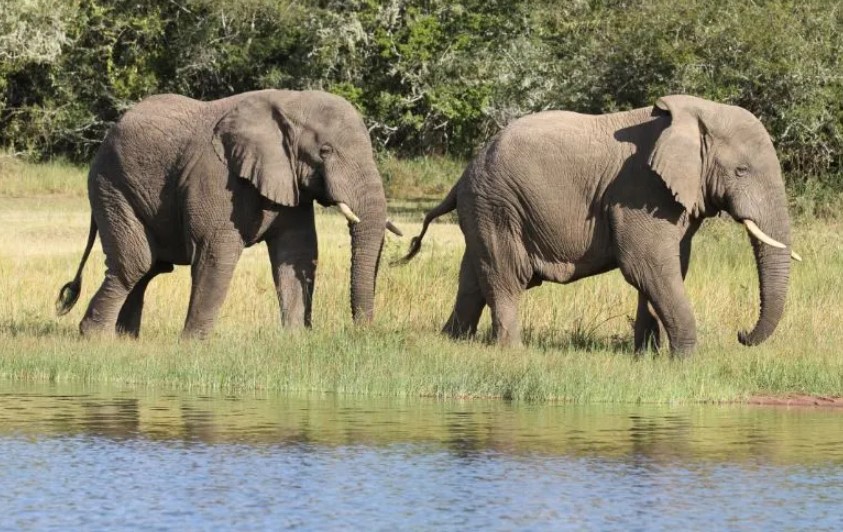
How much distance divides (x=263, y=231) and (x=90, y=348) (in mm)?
1787

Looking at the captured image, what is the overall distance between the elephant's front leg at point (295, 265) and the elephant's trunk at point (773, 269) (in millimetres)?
3626

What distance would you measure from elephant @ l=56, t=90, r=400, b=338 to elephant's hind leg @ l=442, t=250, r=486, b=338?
75 cm

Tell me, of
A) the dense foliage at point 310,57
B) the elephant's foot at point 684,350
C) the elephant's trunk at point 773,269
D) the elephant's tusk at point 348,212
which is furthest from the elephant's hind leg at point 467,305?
the dense foliage at point 310,57

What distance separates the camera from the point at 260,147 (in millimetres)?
15719

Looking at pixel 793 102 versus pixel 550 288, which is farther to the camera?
pixel 793 102

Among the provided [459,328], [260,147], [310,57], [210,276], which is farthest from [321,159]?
[310,57]

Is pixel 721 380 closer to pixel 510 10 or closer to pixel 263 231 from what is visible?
pixel 263 231

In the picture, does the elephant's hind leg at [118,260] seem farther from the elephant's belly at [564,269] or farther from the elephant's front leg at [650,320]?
the elephant's front leg at [650,320]

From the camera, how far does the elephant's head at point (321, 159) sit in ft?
51.7

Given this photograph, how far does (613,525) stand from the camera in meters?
9.38

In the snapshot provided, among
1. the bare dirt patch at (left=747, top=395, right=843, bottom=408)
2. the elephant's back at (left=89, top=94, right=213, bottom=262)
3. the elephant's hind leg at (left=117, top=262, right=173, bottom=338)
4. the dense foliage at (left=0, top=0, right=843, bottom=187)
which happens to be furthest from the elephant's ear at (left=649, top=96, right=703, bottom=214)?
the dense foliage at (left=0, top=0, right=843, bottom=187)

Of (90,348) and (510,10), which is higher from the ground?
(510,10)

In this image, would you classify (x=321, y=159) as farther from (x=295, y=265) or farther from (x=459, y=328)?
(x=459, y=328)

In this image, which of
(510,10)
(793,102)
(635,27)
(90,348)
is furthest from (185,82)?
(90,348)
